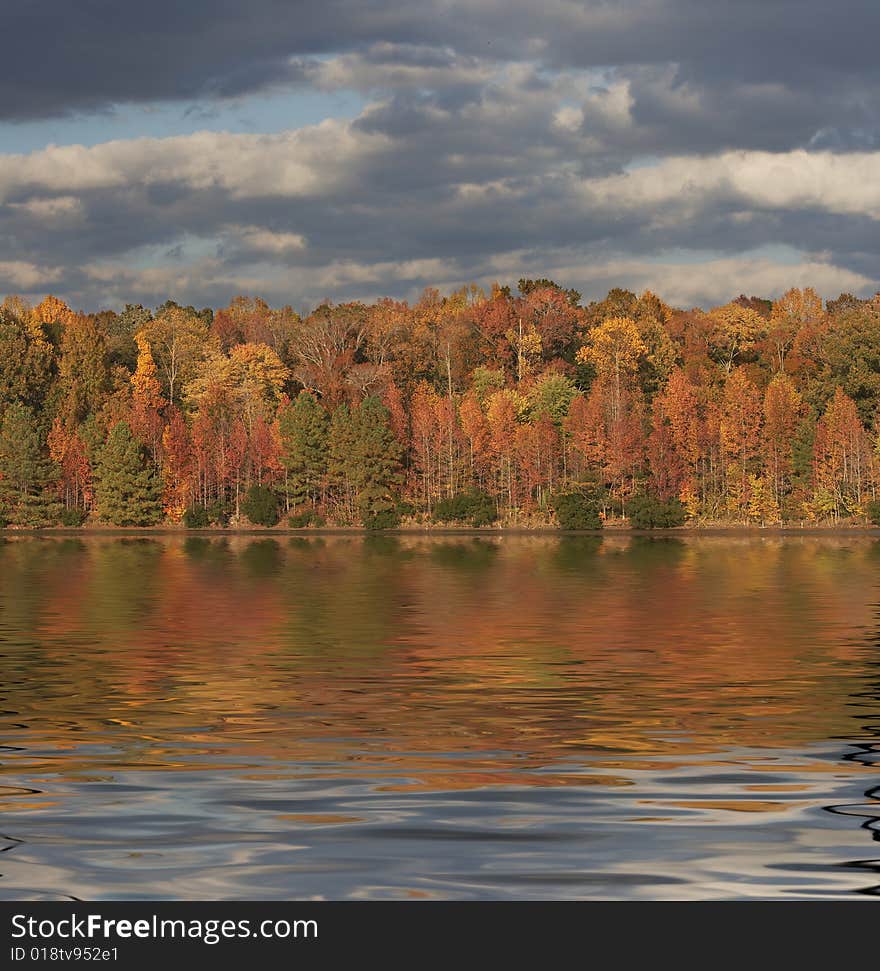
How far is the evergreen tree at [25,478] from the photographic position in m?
124

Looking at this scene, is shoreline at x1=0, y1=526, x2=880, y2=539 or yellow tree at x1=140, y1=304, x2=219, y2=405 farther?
yellow tree at x1=140, y1=304, x2=219, y2=405

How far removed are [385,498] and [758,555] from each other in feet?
155

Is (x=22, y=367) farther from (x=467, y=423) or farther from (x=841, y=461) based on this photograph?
(x=841, y=461)

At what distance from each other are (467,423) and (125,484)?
1073 inches

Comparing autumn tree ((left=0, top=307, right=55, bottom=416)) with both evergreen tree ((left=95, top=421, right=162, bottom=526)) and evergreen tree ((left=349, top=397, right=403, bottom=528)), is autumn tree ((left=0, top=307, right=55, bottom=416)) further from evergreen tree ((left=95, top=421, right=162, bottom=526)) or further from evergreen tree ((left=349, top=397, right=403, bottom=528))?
evergreen tree ((left=349, top=397, right=403, bottom=528))

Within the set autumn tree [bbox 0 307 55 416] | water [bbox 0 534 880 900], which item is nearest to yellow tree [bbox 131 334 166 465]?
autumn tree [bbox 0 307 55 416]

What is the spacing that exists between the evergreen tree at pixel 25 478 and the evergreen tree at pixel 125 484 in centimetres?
373

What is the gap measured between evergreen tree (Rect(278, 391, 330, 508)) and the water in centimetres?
7879

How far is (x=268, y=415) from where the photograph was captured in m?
139

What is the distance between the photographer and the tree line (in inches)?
4751

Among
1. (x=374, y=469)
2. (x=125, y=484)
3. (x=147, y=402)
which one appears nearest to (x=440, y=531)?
(x=374, y=469)

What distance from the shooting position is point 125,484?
407ft

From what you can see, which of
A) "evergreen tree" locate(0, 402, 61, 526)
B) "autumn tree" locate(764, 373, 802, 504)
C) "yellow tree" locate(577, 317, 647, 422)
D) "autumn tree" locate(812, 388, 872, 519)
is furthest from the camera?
"yellow tree" locate(577, 317, 647, 422)
